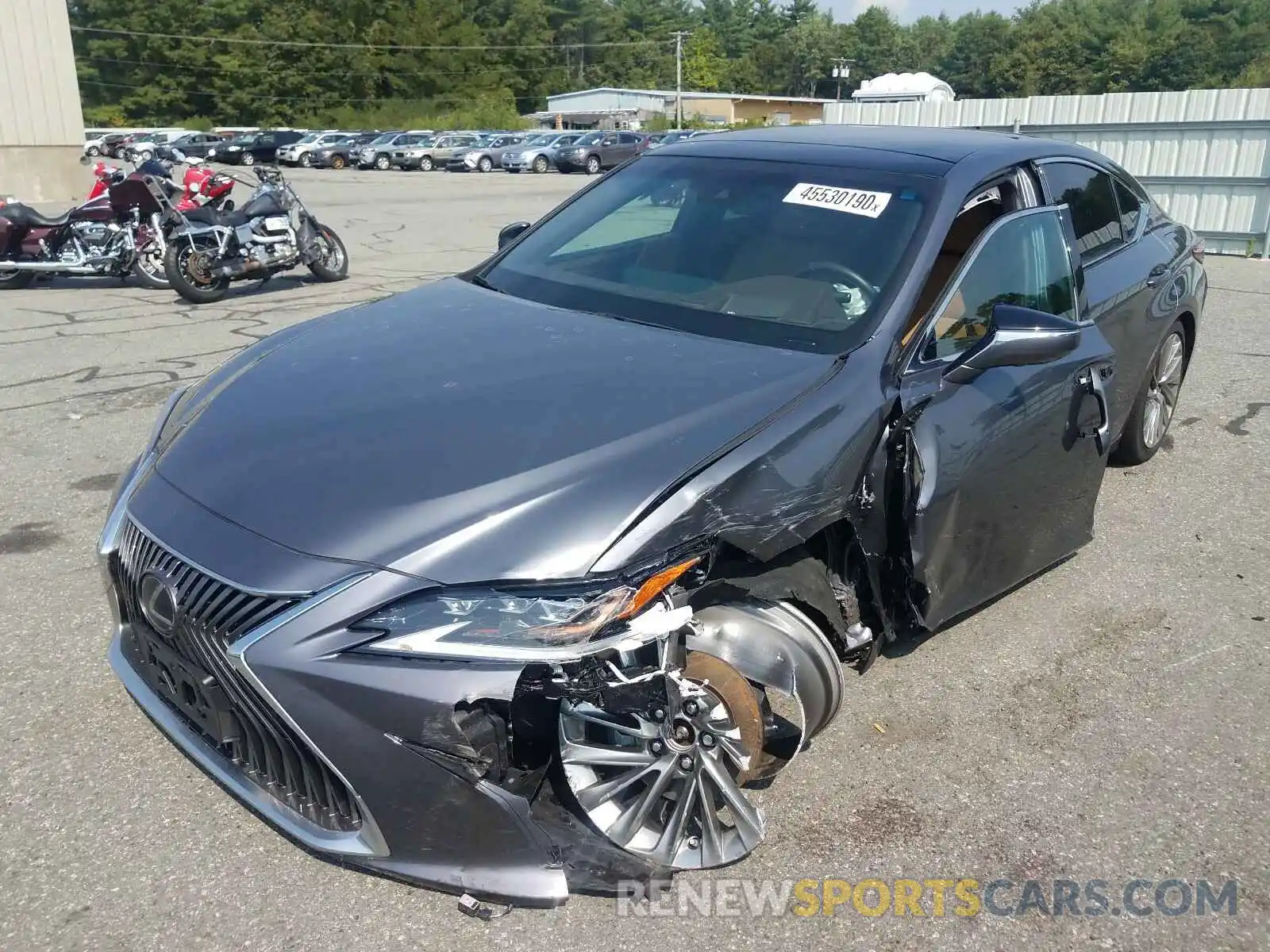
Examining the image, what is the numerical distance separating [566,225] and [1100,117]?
1406cm

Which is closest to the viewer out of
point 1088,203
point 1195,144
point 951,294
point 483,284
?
point 951,294

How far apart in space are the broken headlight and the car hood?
0.18 ft

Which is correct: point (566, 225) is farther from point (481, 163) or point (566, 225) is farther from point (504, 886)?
point (481, 163)

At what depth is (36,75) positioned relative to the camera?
2016 cm

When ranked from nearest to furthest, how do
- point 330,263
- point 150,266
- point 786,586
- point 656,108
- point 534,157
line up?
1. point 786,586
2. point 150,266
3. point 330,263
4. point 534,157
5. point 656,108

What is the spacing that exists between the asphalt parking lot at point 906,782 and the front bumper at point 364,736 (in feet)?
0.40

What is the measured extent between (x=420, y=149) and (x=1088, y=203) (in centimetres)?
4293

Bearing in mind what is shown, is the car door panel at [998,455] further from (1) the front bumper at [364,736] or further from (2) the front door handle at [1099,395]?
(1) the front bumper at [364,736]

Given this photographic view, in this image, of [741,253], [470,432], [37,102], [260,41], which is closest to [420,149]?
[37,102]

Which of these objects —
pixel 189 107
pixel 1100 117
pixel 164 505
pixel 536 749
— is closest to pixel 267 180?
Answer: pixel 164 505

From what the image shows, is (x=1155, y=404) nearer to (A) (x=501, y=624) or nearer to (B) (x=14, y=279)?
(A) (x=501, y=624)

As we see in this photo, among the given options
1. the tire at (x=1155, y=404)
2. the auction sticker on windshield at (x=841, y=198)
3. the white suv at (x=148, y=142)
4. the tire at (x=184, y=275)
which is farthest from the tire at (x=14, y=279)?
the white suv at (x=148, y=142)

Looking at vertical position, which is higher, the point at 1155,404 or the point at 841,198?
the point at 841,198

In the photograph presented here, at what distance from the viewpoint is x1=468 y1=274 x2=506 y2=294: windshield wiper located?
388 cm
